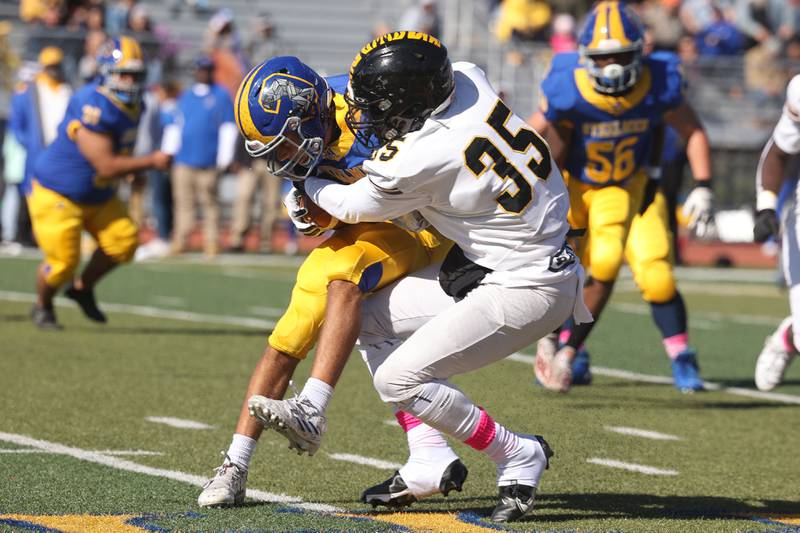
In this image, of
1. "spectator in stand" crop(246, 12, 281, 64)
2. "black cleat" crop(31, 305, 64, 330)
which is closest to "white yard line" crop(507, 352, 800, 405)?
"black cleat" crop(31, 305, 64, 330)

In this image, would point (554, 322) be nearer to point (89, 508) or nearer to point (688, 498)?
point (688, 498)

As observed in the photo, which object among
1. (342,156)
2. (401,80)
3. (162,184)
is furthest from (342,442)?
(162,184)

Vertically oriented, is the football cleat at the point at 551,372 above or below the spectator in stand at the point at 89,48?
below

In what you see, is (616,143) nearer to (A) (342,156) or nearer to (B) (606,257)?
(B) (606,257)

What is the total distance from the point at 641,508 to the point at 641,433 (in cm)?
156

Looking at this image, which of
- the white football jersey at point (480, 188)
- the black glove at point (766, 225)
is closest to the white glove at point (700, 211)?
the black glove at point (766, 225)

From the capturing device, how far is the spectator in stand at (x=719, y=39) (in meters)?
19.9

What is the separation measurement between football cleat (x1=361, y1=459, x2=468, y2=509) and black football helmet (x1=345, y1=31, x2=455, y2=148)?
1.03 m

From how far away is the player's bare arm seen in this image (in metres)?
8.82

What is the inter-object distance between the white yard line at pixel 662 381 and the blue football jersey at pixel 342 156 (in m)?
2.93

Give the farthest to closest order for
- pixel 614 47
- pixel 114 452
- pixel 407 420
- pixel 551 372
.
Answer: pixel 614 47 → pixel 551 372 → pixel 114 452 → pixel 407 420

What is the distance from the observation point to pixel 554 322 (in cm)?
427

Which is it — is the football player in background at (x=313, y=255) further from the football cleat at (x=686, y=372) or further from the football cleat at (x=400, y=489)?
the football cleat at (x=686, y=372)

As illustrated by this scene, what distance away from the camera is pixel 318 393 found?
14.0ft
